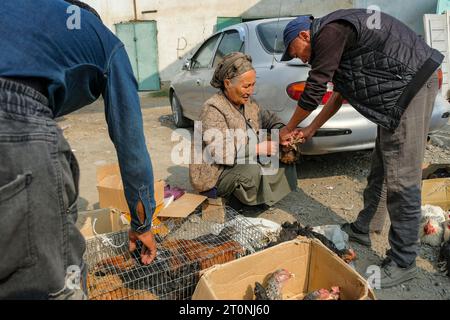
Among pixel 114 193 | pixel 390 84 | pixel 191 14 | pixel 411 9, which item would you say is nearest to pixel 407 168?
pixel 390 84

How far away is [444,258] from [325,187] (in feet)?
4.97

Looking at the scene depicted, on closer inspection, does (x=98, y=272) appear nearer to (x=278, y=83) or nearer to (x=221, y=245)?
(x=221, y=245)

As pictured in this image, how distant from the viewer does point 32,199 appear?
1012mm

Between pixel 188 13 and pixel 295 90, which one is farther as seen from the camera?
pixel 188 13

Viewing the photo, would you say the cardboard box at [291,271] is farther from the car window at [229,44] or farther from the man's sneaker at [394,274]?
the car window at [229,44]

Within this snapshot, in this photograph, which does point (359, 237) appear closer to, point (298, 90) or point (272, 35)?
point (298, 90)

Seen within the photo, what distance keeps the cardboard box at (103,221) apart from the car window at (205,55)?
3369mm

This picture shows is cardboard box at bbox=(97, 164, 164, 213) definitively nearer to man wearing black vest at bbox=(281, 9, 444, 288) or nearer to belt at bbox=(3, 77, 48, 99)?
man wearing black vest at bbox=(281, 9, 444, 288)

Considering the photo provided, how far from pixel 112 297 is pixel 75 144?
4.71 m

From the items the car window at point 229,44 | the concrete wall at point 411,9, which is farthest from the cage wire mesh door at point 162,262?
the concrete wall at point 411,9

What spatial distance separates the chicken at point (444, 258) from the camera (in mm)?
2555

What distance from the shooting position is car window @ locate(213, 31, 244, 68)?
185 inches

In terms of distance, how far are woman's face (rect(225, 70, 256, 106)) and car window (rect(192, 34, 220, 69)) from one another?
251 centimetres

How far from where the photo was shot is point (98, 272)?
2168 millimetres
